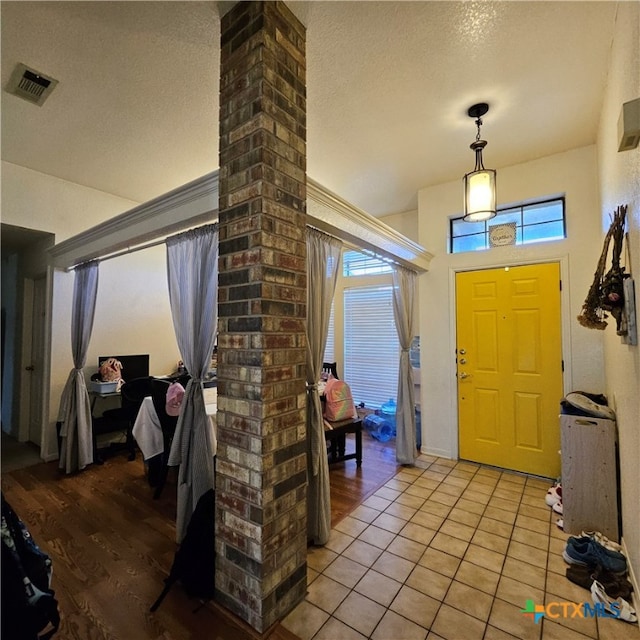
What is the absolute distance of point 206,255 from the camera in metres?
2.36

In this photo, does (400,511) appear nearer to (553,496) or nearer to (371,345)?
(553,496)

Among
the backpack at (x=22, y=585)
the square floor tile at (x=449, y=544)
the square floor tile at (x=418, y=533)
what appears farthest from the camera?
the square floor tile at (x=418, y=533)

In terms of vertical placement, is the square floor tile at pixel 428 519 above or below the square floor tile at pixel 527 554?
above

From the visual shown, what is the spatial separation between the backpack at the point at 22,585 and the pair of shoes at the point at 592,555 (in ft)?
8.62

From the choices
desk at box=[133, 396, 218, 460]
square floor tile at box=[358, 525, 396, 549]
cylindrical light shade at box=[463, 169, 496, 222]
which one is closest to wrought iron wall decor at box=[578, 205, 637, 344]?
cylindrical light shade at box=[463, 169, 496, 222]

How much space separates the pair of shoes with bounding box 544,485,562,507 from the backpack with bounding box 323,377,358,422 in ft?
5.63

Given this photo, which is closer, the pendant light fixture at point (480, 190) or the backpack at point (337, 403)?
the pendant light fixture at point (480, 190)

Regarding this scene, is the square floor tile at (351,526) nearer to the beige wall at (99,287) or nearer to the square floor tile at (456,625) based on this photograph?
the square floor tile at (456,625)

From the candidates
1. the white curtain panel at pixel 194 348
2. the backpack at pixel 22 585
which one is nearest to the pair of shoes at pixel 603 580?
the white curtain panel at pixel 194 348

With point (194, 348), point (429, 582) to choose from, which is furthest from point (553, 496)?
point (194, 348)

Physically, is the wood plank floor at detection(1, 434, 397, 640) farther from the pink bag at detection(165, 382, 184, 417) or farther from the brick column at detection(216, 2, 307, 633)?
the pink bag at detection(165, 382, 184, 417)

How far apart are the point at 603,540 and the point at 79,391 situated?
4.36 m

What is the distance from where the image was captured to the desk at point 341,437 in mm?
3330

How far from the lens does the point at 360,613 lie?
1810 millimetres
